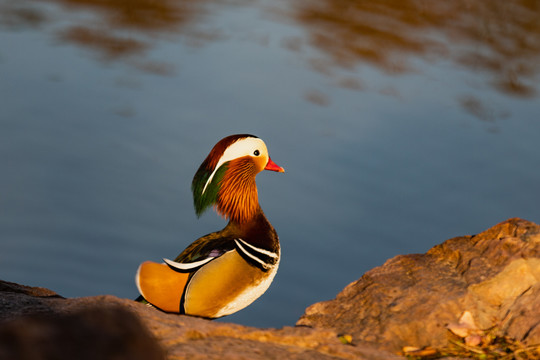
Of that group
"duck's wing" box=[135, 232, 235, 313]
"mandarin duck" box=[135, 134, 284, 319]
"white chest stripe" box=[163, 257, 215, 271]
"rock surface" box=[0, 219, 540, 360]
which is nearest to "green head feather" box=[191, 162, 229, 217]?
"mandarin duck" box=[135, 134, 284, 319]

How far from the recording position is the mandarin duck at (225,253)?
4141 millimetres

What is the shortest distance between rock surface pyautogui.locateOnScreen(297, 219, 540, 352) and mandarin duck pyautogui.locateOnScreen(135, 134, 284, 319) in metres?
0.62

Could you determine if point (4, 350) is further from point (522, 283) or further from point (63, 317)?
point (522, 283)

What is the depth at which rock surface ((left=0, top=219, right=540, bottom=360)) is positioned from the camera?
1.74 metres

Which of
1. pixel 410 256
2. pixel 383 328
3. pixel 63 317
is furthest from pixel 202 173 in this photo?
pixel 63 317

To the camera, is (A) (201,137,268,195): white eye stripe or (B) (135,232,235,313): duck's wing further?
(A) (201,137,268,195): white eye stripe

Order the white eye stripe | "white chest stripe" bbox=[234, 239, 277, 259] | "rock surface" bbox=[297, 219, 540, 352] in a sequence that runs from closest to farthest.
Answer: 1. "rock surface" bbox=[297, 219, 540, 352]
2. "white chest stripe" bbox=[234, 239, 277, 259]
3. the white eye stripe

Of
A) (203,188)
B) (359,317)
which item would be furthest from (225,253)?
(359,317)

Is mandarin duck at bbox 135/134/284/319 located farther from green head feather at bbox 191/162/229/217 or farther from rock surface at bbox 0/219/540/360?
rock surface at bbox 0/219/540/360

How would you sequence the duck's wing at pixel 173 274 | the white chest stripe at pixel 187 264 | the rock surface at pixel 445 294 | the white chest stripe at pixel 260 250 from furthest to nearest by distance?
the white chest stripe at pixel 260 250, the white chest stripe at pixel 187 264, the duck's wing at pixel 173 274, the rock surface at pixel 445 294

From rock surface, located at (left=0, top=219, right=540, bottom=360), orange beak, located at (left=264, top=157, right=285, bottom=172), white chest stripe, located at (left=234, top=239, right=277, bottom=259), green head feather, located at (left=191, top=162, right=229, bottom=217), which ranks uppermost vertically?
orange beak, located at (left=264, top=157, right=285, bottom=172)

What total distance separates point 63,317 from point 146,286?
2285 mm

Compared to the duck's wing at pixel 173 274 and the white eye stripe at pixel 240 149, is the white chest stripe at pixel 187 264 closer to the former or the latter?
the duck's wing at pixel 173 274

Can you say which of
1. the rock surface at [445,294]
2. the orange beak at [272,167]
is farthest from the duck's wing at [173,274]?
the rock surface at [445,294]
